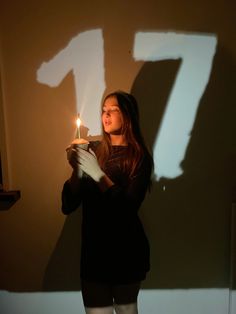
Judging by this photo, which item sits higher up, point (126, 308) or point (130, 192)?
point (130, 192)

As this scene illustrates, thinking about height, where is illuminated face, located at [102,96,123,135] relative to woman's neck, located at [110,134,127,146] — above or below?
above

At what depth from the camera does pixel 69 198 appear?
4.53ft

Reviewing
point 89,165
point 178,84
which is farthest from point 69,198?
point 178,84

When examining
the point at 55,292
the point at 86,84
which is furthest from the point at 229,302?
the point at 86,84

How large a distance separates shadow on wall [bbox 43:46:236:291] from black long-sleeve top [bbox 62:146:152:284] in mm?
162

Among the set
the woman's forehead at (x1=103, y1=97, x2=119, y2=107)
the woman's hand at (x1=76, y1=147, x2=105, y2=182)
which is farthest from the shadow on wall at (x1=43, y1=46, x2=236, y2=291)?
the woman's hand at (x1=76, y1=147, x2=105, y2=182)

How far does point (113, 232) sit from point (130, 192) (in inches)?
7.3

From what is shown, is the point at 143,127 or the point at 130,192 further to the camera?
the point at 143,127

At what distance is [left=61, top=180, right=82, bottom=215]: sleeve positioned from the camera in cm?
137

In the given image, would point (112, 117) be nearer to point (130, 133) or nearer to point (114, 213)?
point (130, 133)

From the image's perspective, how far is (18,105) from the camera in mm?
1428

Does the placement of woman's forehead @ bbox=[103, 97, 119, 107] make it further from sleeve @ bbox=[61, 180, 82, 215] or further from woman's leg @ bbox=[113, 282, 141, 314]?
woman's leg @ bbox=[113, 282, 141, 314]

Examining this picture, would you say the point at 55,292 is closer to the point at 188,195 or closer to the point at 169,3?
the point at 188,195

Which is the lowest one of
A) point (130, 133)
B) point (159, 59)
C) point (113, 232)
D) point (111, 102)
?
point (113, 232)
